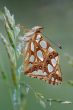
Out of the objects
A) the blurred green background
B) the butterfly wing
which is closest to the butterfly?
the butterfly wing

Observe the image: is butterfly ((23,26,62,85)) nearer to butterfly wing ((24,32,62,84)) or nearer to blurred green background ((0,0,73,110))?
butterfly wing ((24,32,62,84))

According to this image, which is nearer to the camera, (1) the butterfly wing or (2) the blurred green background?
(1) the butterfly wing

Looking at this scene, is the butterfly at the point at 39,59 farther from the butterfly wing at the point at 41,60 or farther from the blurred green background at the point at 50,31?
the blurred green background at the point at 50,31

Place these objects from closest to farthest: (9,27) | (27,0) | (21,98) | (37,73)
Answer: (21,98)
(9,27)
(37,73)
(27,0)

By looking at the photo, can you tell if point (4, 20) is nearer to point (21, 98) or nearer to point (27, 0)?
point (21, 98)

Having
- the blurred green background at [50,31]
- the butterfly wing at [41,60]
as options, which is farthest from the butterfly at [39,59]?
the blurred green background at [50,31]

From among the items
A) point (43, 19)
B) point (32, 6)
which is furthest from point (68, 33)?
point (32, 6)
